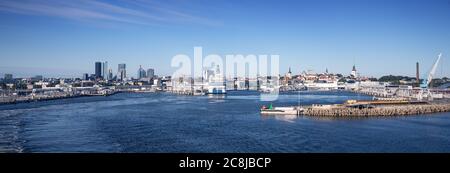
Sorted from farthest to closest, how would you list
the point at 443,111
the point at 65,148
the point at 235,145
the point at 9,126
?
the point at 443,111, the point at 9,126, the point at 235,145, the point at 65,148

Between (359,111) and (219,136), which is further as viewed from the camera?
(359,111)

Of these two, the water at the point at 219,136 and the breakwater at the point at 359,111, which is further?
the breakwater at the point at 359,111

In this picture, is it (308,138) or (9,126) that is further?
(9,126)

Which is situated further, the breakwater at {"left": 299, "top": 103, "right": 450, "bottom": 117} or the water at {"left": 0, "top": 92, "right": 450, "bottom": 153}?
the breakwater at {"left": 299, "top": 103, "right": 450, "bottom": 117}

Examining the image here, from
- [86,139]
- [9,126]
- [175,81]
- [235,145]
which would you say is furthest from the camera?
[175,81]

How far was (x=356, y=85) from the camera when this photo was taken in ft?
80.1

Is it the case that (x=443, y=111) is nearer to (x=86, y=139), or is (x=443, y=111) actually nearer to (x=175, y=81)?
(x=86, y=139)
